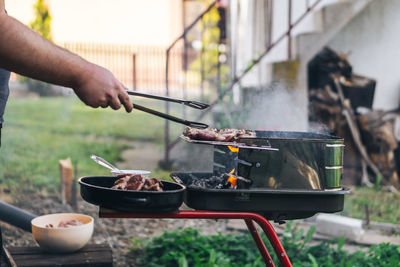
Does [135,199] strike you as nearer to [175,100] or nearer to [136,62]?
[175,100]

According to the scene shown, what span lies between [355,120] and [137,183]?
227 inches

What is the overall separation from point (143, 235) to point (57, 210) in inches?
Result: 46.1

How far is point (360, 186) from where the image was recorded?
23.8 ft

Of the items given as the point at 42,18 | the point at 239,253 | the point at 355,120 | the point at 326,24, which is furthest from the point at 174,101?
the point at 42,18

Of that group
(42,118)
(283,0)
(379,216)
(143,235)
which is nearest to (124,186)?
(143,235)

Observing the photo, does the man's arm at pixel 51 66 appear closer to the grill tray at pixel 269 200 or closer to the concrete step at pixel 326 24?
the grill tray at pixel 269 200

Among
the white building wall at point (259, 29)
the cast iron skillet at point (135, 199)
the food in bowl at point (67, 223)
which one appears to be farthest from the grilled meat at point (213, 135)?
the white building wall at point (259, 29)

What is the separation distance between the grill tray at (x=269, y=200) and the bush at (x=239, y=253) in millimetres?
1504

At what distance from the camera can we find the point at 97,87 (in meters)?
2.12

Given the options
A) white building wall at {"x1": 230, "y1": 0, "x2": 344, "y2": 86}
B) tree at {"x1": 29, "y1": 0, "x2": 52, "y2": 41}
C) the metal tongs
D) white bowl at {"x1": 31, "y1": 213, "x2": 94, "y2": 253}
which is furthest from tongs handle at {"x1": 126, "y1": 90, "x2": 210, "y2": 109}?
tree at {"x1": 29, "y1": 0, "x2": 52, "y2": 41}

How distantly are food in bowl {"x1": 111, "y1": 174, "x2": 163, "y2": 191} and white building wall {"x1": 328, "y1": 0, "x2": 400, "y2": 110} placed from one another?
234 inches

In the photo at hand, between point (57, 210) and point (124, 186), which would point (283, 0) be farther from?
point (124, 186)

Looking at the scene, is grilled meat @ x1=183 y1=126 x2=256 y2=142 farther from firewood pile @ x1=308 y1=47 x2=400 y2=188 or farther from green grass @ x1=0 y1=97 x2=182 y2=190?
firewood pile @ x1=308 y1=47 x2=400 y2=188

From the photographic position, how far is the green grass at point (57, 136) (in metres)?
7.73
